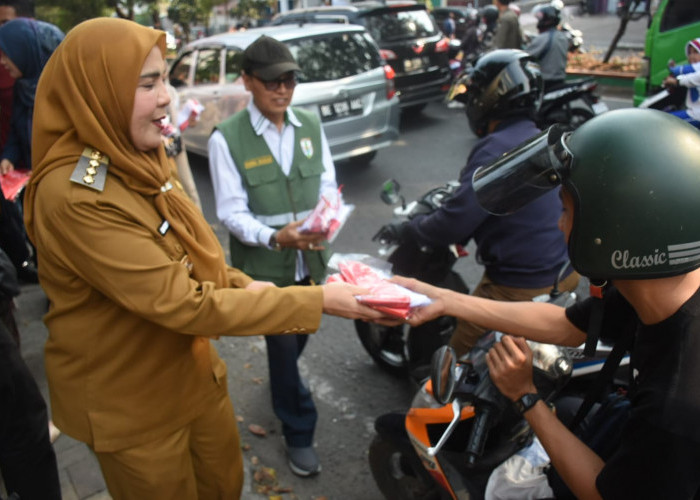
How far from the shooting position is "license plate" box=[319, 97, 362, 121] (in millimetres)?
6734

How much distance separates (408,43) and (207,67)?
3339mm

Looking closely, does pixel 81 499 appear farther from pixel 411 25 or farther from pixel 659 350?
pixel 411 25

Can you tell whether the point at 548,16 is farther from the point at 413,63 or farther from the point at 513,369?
the point at 513,369

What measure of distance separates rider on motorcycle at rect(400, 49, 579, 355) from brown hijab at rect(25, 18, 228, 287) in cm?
142

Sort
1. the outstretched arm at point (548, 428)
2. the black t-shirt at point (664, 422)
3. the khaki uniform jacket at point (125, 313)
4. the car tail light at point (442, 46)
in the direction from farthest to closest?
1. the car tail light at point (442, 46)
2. the khaki uniform jacket at point (125, 313)
3. the outstretched arm at point (548, 428)
4. the black t-shirt at point (664, 422)

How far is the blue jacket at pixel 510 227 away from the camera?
2.62 meters

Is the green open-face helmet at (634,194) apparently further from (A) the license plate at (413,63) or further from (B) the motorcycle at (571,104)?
(A) the license plate at (413,63)

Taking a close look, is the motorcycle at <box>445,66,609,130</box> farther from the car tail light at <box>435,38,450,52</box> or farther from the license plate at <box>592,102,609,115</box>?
the car tail light at <box>435,38,450,52</box>

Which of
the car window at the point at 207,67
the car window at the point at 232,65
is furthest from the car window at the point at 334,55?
the car window at the point at 207,67

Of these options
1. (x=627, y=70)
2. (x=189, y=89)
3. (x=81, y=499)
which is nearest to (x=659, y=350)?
(x=81, y=499)

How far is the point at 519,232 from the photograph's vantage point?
104 inches

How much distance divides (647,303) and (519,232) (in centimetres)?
123

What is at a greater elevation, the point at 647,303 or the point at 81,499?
the point at 647,303

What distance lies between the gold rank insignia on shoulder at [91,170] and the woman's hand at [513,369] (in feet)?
4.10
